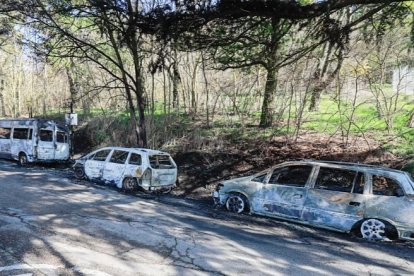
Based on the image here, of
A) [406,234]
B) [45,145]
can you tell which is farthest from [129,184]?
[45,145]

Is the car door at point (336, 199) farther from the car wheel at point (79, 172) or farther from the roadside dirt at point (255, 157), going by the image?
the car wheel at point (79, 172)

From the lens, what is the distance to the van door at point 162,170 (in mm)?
12250

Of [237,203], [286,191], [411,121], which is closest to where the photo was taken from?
[286,191]

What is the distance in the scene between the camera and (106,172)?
1301 cm

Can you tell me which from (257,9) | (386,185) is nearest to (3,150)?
(257,9)

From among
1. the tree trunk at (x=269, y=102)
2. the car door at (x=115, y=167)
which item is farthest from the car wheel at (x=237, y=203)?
the tree trunk at (x=269, y=102)

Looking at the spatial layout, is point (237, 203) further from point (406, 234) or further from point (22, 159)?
point (22, 159)

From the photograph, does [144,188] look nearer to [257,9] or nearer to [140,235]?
[140,235]

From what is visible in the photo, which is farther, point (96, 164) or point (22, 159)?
point (22, 159)

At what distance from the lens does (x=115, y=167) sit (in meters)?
12.7

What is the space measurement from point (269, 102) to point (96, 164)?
7590mm

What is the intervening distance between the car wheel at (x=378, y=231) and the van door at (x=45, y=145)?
15.3m

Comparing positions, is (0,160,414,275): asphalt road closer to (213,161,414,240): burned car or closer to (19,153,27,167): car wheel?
(213,161,414,240): burned car

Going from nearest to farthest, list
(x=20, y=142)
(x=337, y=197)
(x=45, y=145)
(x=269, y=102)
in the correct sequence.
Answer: (x=337, y=197)
(x=269, y=102)
(x=45, y=145)
(x=20, y=142)
